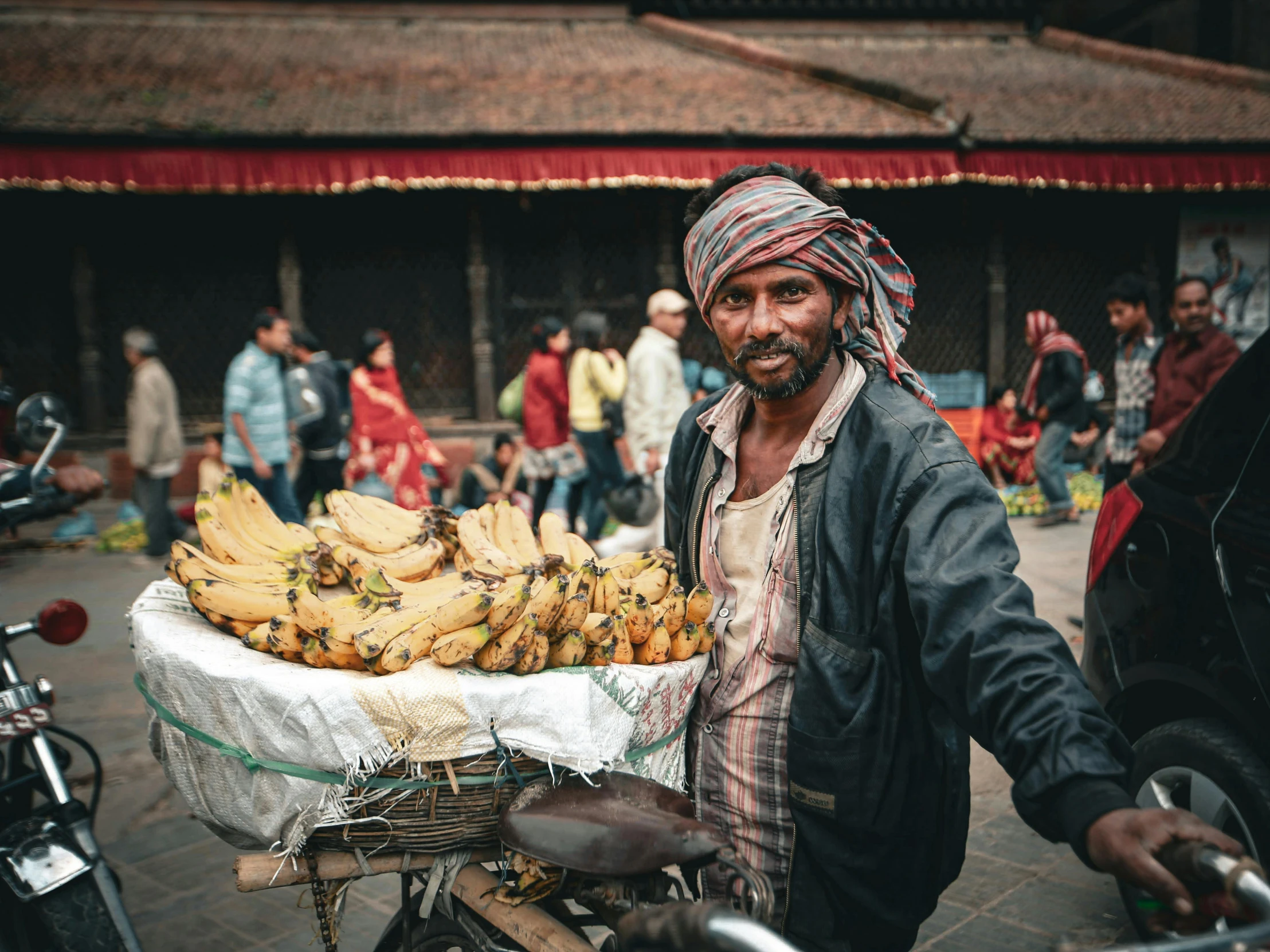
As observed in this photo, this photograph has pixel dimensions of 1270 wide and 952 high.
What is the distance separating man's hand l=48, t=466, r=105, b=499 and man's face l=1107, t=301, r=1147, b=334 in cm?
576

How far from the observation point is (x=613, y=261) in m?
12.2

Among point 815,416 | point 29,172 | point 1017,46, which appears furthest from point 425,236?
point 815,416

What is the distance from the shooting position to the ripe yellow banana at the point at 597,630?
186cm

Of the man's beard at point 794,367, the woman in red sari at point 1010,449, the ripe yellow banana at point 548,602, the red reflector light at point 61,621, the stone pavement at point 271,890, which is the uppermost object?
the man's beard at point 794,367

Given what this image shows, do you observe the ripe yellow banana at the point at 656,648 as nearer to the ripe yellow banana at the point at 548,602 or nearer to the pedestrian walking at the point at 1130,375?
the ripe yellow banana at the point at 548,602

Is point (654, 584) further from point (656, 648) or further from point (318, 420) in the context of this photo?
point (318, 420)

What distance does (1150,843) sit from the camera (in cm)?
→ 119

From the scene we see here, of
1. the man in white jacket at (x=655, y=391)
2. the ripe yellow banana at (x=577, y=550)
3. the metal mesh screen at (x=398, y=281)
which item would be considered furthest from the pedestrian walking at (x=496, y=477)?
the ripe yellow banana at (x=577, y=550)

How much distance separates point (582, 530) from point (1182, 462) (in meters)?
6.32

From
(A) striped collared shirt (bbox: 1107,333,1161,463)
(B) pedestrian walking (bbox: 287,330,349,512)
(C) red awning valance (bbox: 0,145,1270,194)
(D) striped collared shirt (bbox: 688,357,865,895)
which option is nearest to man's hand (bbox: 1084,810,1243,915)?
(D) striped collared shirt (bbox: 688,357,865,895)

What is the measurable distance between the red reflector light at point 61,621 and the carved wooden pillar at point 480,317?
29.7 feet

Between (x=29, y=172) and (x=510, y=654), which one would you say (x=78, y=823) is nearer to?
(x=510, y=654)

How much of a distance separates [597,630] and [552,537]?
76cm

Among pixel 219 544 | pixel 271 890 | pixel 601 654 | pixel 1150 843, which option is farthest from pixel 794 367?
pixel 271 890
